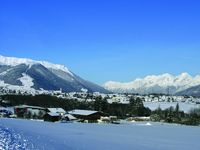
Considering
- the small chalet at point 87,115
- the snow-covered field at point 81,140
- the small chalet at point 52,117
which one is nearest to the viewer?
the snow-covered field at point 81,140

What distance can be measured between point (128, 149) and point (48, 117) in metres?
131

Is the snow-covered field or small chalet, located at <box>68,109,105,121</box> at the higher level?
small chalet, located at <box>68,109,105,121</box>

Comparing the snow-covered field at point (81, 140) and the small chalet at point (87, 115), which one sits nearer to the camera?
the snow-covered field at point (81, 140)

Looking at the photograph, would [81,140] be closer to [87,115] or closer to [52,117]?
[52,117]

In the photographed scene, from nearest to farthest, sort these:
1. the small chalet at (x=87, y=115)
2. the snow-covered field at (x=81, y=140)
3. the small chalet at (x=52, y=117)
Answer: the snow-covered field at (x=81, y=140)
the small chalet at (x=52, y=117)
the small chalet at (x=87, y=115)

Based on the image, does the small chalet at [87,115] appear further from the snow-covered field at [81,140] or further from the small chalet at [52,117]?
the snow-covered field at [81,140]

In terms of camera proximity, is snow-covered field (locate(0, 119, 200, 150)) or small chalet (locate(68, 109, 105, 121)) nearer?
snow-covered field (locate(0, 119, 200, 150))

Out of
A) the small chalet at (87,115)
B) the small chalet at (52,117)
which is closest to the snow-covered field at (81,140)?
the small chalet at (52,117)

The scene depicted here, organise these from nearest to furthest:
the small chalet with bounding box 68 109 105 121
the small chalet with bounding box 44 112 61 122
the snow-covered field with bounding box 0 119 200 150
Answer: the snow-covered field with bounding box 0 119 200 150, the small chalet with bounding box 44 112 61 122, the small chalet with bounding box 68 109 105 121

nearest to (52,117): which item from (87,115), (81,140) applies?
(87,115)

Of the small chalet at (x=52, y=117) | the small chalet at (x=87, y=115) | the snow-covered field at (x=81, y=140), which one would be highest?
the small chalet at (x=87, y=115)

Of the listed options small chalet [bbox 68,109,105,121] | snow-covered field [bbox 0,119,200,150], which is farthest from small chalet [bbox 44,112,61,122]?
snow-covered field [bbox 0,119,200,150]

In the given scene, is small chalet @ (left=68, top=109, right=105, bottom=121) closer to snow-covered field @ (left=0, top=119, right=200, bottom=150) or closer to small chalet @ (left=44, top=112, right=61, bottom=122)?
small chalet @ (left=44, top=112, right=61, bottom=122)

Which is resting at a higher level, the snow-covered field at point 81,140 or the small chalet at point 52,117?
the small chalet at point 52,117
